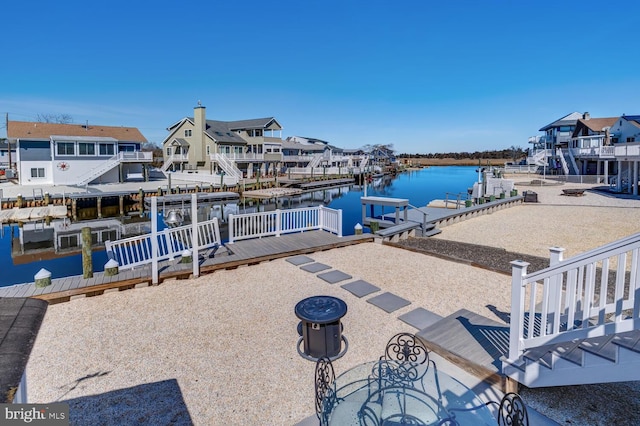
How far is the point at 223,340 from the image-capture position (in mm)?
5621

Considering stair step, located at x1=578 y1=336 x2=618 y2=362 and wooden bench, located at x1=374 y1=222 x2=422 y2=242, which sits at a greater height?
stair step, located at x1=578 y1=336 x2=618 y2=362

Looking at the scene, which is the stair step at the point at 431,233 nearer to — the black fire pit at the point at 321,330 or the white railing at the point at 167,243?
the white railing at the point at 167,243

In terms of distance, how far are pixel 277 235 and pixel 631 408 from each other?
9.44 metres

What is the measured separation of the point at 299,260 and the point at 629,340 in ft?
24.0

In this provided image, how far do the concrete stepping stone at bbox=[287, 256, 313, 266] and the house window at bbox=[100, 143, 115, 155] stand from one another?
34.6 meters

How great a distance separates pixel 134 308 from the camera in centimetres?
684

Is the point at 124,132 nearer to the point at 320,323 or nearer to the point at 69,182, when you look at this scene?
the point at 69,182

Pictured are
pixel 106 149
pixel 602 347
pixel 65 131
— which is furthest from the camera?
pixel 106 149

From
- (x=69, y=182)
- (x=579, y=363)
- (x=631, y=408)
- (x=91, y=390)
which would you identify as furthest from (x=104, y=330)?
(x=69, y=182)

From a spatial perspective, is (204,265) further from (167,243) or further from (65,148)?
(65,148)

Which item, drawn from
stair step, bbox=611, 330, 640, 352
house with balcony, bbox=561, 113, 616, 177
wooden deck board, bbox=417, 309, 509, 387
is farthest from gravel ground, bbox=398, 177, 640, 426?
house with balcony, bbox=561, 113, 616, 177

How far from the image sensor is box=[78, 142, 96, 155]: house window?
116 feet

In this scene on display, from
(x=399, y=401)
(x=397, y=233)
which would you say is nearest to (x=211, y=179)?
(x=397, y=233)

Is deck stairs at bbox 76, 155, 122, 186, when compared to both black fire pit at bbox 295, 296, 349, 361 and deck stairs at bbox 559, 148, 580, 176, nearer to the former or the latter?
black fire pit at bbox 295, 296, 349, 361
